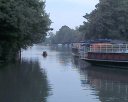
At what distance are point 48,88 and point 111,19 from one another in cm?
5254

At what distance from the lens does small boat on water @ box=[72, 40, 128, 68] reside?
43.9 m

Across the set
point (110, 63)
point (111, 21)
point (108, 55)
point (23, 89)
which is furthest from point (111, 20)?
point (23, 89)

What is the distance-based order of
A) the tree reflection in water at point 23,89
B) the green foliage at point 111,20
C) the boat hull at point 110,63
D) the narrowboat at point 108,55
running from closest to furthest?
the tree reflection in water at point 23,89 < the boat hull at point 110,63 < the narrowboat at point 108,55 < the green foliage at point 111,20

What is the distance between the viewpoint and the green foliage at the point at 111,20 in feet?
250

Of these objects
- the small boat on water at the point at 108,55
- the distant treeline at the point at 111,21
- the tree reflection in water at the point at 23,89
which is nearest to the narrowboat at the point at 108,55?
the small boat on water at the point at 108,55

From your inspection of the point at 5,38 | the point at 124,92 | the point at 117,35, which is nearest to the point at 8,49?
the point at 5,38

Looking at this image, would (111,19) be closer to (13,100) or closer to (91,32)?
(91,32)

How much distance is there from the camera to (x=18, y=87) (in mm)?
26016

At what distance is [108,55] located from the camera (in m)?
45.7

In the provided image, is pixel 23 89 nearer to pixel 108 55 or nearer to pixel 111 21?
pixel 108 55

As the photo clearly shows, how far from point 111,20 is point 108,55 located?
31507 millimetres

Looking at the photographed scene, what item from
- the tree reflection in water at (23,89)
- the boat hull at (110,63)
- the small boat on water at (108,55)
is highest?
the small boat on water at (108,55)

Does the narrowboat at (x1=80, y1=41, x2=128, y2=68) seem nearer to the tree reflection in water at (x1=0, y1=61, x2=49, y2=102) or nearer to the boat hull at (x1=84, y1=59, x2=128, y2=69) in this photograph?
the boat hull at (x1=84, y1=59, x2=128, y2=69)

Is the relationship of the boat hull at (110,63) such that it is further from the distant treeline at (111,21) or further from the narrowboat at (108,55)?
the distant treeline at (111,21)
